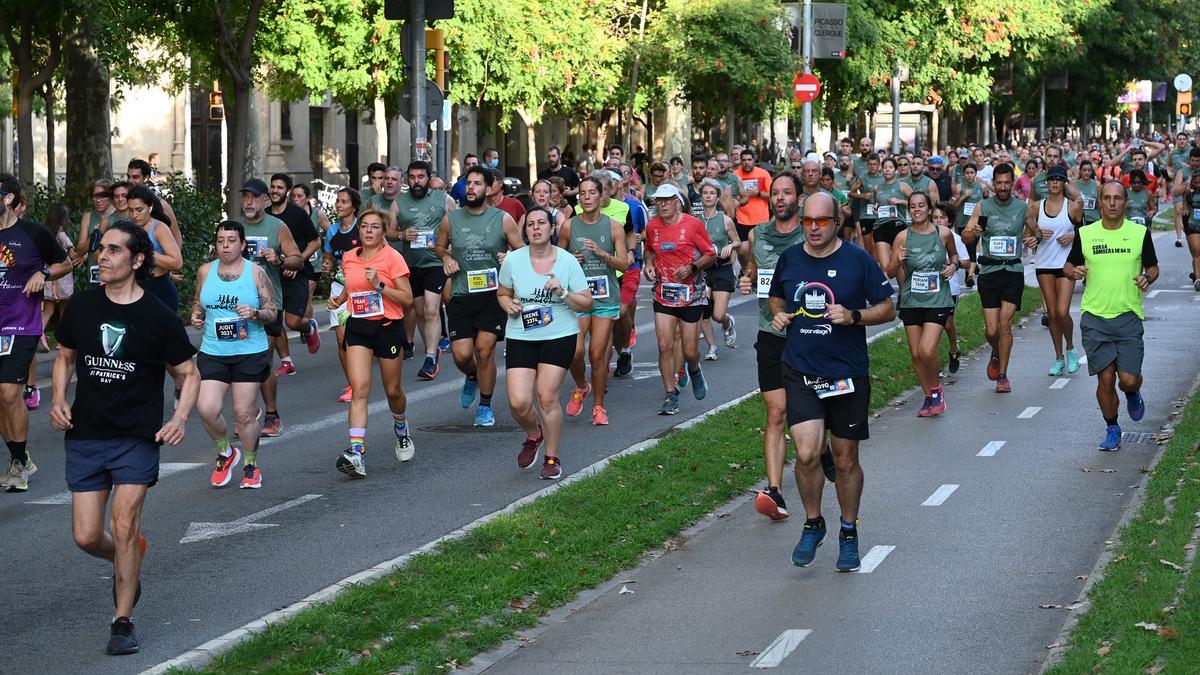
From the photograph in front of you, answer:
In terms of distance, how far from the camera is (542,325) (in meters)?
11.0

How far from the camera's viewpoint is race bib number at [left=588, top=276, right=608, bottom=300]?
13367 mm

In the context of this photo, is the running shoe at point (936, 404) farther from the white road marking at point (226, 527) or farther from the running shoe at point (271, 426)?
the white road marking at point (226, 527)

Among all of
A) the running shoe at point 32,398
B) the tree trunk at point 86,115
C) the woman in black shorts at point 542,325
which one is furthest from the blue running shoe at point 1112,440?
the tree trunk at point 86,115

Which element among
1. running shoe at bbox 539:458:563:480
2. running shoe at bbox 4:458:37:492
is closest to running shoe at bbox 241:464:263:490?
running shoe at bbox 4:458:37:492

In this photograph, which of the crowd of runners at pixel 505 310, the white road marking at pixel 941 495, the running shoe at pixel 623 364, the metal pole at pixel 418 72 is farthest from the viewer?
the metal pole at pixel 418 72

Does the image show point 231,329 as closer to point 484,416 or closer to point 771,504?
point 484,416

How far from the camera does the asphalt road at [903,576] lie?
7.20 metres

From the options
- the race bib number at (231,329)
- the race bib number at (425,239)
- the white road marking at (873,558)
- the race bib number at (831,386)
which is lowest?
the white road marking at (873,558)

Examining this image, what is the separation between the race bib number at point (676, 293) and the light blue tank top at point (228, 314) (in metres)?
3.94

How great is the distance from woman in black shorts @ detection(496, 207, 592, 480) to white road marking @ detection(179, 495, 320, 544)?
5.28 feet

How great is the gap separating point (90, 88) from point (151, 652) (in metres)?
16.8

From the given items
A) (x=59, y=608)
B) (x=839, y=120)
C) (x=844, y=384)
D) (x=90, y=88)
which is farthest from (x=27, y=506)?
(x=839, y=120)

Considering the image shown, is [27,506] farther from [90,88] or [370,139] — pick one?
[370,139]

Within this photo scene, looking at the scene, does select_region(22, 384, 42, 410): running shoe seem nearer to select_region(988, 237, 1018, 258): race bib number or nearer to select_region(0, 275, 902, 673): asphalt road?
select_region(0, 275, 902, 673): asphalt road
